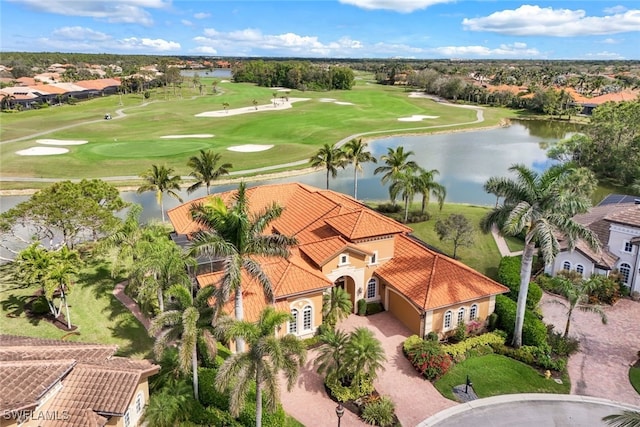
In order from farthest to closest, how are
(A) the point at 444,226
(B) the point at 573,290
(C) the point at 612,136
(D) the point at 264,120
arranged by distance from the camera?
1. (D) the point at 264,120
2. (C) the point at 612,136
3. (A) the point at 444,226
4. (B) the point at 573,290

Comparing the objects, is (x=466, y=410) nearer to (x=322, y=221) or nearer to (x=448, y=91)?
(x=322, y=221)

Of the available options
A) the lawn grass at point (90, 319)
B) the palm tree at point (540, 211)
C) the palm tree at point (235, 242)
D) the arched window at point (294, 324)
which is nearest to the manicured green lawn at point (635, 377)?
the palm tree at point (540, 211)

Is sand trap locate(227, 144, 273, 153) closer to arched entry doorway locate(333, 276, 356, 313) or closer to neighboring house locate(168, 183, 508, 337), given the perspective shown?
neighboring house locate(168, 183, 508, 337)

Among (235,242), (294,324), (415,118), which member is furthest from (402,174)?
(415,118)

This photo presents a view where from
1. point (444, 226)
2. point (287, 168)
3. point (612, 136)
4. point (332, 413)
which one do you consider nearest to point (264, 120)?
point (287, 168)

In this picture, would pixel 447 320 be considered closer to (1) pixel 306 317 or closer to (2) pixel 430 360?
(2) pixel 430 360

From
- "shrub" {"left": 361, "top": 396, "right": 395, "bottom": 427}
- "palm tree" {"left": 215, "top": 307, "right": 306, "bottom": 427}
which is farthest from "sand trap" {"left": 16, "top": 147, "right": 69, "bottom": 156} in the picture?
"shrub" {"left": 361, "top": 396, "right": 395, "bottom": 427}
